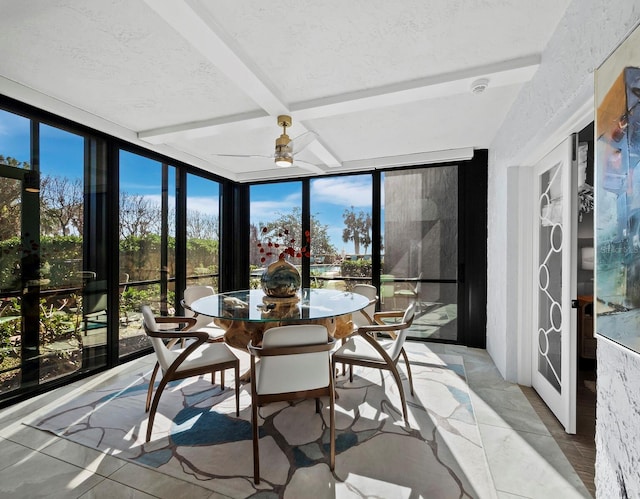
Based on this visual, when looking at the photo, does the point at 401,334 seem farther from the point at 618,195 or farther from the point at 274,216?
the point at 274,216

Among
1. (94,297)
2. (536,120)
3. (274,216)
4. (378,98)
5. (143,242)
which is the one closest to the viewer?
(536,120)

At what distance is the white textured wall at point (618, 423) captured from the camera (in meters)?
1.18

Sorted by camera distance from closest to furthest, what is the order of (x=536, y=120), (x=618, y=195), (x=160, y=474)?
(x=618, y=195) < (x=160, y=474) < (x=536, y=120)

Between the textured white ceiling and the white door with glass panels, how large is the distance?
0.78 meters

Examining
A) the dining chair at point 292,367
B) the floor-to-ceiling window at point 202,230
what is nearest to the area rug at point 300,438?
the dining chair at point 292,367

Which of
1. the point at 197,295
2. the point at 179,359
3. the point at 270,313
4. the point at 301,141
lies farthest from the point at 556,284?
the point at 197,295

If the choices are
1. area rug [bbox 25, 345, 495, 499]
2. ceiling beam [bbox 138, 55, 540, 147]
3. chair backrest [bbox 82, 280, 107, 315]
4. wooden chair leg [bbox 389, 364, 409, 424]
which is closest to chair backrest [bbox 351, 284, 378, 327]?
area rug [bbox 25, 345, 495, 499]

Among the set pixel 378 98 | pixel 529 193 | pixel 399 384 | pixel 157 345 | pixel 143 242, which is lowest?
pixel 399 384

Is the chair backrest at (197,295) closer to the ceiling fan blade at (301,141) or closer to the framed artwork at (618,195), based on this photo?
the ceiling fan blade at (301,141)

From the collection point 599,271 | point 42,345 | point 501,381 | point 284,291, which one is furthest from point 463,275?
point 42,345

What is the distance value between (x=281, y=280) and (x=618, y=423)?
2376 millimetres

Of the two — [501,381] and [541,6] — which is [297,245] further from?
[541,6]

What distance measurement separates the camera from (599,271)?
134 cm

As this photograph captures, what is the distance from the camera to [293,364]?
1.82 metres
